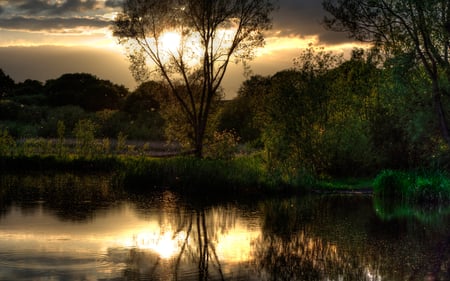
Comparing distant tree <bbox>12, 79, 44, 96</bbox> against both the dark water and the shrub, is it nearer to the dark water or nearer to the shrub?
the shrub

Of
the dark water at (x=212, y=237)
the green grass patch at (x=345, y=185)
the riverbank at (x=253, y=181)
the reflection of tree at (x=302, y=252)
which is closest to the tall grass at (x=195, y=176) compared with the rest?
the riverbank at (x=253, y=181)

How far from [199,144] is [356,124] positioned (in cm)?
970

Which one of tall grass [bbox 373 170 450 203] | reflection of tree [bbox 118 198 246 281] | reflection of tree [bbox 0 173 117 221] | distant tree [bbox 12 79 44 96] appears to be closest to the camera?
reflection of tree [bbox 118 198 246 281]

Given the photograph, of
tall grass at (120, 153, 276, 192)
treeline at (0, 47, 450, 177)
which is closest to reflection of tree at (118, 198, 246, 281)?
tall grass at (120, 153, 276, 192)

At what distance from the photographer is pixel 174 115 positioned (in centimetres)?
4075

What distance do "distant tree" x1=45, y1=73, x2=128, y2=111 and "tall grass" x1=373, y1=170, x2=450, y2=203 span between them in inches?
1913

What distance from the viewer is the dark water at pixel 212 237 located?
44.8ft

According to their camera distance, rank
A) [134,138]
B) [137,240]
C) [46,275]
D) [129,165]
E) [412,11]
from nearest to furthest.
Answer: [46,275]
[137,240]
[412,11]
[129,165]
[134,138]

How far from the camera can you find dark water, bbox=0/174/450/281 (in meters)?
13.6

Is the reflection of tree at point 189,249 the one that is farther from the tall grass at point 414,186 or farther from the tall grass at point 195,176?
the tall grass at point 414,186

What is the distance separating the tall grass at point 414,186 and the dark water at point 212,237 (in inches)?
36.7

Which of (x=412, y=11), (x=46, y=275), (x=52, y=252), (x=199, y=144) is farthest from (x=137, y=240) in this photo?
(x=199, y=144)

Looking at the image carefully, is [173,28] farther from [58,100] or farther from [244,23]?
[58,100]

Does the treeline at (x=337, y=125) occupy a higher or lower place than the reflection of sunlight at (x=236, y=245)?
higher
